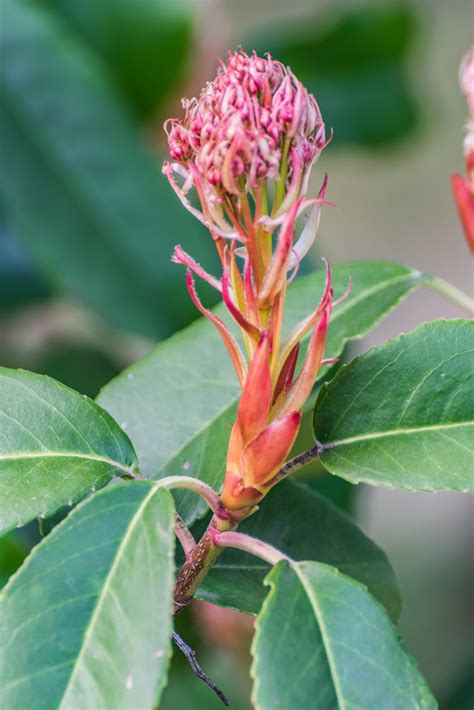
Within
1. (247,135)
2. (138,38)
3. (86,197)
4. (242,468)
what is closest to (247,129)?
(247,135)

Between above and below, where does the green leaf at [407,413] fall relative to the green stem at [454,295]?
above

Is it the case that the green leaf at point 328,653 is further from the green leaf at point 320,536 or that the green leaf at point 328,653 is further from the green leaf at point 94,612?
the green leaf at point 320,536

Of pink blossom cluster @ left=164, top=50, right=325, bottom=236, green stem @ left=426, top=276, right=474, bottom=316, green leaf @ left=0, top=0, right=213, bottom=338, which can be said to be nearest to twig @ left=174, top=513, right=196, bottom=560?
pink blossom cluster @ left=164, top=50, right=325, bottom=236

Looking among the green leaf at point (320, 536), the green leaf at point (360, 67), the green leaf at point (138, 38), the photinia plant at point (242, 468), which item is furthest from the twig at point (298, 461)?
the green leaf at point (360, 67)

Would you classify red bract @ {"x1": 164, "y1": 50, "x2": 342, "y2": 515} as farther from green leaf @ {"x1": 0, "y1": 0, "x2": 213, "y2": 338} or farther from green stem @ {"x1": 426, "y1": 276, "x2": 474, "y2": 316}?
green leaf @ {"x1": 0, "y1": 0, "x2": 213, "y2": 338}

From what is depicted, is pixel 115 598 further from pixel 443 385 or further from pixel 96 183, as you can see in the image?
pixel 96 183

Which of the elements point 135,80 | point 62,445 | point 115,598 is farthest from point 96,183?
point 115,598

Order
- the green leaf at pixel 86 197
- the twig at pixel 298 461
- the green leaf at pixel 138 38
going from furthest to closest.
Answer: the green leaf at pixel 138 38 → the green leaf at pixel 86 197 → the twig at pixel 298 461
